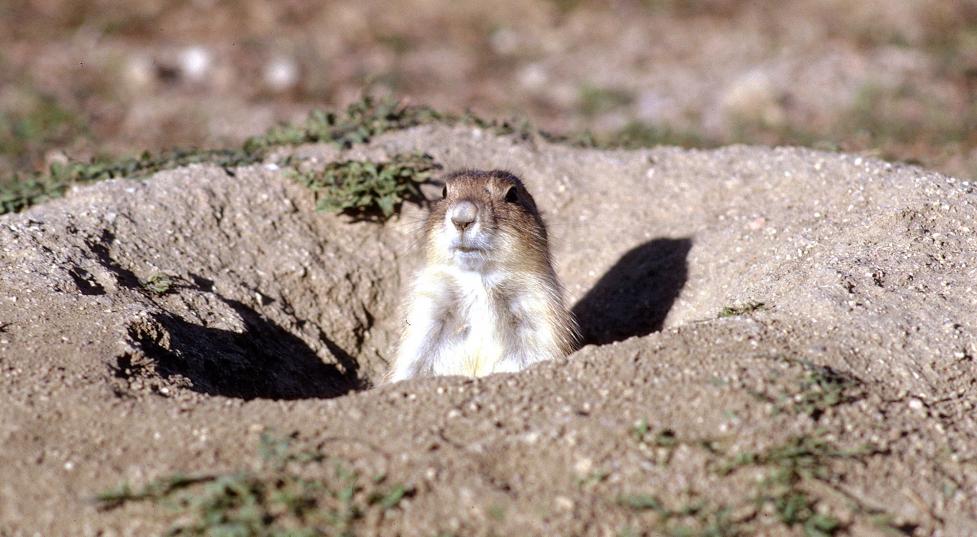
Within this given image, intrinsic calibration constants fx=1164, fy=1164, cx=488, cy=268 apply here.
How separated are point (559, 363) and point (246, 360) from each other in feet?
6.23

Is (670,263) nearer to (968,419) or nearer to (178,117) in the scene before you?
(968,419)

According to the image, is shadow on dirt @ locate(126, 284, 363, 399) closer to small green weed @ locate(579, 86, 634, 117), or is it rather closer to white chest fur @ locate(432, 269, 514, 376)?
white chest fur @ locate(432, 269, 514, 376)

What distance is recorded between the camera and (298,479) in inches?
148

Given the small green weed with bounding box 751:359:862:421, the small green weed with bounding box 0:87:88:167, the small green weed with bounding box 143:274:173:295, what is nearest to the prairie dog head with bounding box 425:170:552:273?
the small green weed with bounding box 143:274:173:295

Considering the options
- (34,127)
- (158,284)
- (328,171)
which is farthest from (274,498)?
(34,127)

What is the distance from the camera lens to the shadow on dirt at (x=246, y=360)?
517 cm

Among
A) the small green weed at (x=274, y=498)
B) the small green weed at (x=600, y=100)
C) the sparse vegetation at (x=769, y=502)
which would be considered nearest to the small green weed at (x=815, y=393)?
the sparse vegetation at (x=769, y=502)

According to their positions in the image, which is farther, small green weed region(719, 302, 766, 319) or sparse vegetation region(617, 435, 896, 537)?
small green weed region(719, 302, 766, 319)

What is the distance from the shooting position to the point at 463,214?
5.55m

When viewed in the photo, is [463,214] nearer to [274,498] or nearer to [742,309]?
[742,309]

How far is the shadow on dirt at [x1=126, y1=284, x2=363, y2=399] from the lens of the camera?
517 centimetres

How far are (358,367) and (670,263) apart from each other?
192 centimetres

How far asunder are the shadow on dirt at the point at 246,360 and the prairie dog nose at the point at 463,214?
48.8 inches

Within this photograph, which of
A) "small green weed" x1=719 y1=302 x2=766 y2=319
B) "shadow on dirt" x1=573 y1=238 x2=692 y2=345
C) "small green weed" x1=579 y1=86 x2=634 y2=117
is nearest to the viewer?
"small green weed" x1=719 y1=302 x2=766 y2=319
